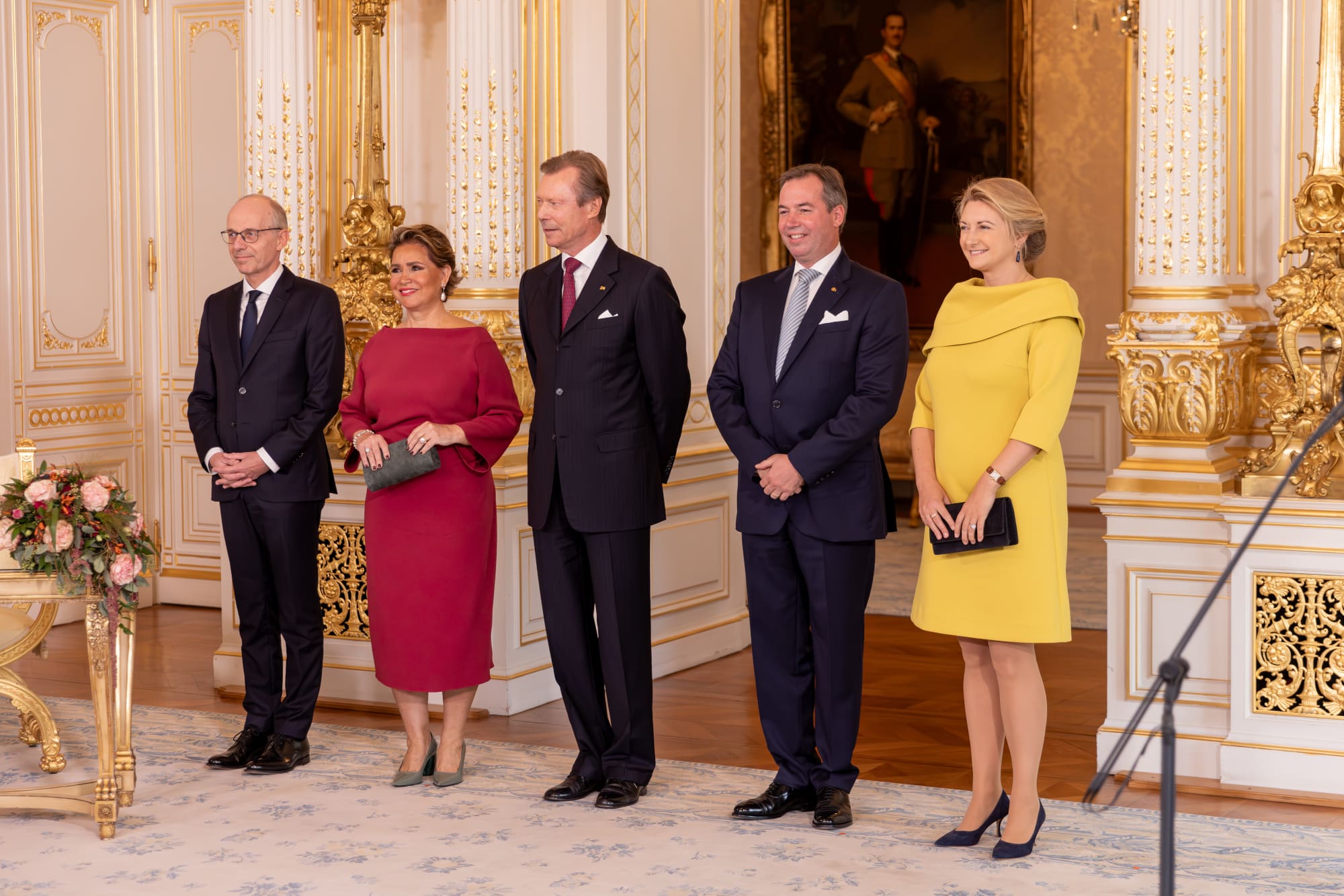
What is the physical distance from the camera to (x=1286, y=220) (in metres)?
5.11

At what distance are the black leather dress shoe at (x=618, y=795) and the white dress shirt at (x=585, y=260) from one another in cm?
140

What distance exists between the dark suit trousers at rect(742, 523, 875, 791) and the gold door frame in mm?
7083

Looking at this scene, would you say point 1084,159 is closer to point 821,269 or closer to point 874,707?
point 874,707

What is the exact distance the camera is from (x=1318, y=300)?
4797 millimetres

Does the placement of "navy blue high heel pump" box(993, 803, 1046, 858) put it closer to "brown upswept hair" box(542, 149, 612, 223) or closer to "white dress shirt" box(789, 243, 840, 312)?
"white dress shirt" box(789, 243, 840, 312)

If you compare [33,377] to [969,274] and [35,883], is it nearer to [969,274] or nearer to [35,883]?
[35,883]

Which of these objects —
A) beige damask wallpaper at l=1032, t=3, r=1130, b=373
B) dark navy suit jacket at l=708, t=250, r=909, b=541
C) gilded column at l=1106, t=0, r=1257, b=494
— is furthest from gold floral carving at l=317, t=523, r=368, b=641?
beige damask wallpaper at l=1032, t=3, r=1130, b=373

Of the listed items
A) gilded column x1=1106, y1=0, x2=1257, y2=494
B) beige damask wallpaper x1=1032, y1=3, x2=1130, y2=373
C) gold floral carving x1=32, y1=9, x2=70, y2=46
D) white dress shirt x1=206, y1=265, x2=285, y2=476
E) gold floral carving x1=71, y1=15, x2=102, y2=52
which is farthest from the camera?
beige damask wallpaper x1=1032, y1=3, x2=1130, y2=373

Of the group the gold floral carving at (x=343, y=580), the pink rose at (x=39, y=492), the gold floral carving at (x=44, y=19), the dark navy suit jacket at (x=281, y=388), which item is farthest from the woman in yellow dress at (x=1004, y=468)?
the gold floral carving at (x=44, y=19)

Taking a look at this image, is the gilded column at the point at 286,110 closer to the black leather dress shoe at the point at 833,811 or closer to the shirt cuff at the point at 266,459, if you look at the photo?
the shirt cuff at the point at 266,459

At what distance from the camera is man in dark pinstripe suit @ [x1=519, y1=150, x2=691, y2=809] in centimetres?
451

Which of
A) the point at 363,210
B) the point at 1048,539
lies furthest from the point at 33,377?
the point at 1048,539

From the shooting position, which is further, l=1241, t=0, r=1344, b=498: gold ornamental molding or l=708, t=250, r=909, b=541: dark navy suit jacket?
l=1241, t=0, r=1344, b=498: gold ornamental molding

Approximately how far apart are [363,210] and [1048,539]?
130 inches
